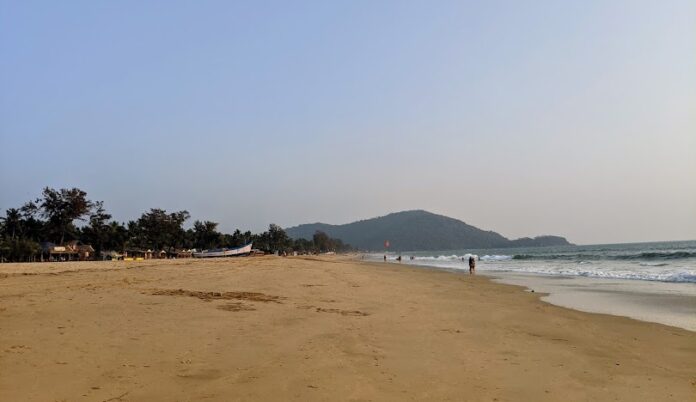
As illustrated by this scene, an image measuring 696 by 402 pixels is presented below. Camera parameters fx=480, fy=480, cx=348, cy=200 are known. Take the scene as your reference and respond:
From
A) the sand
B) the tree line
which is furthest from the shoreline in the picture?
the tree line

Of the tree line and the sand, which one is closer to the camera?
the sand

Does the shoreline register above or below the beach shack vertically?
below

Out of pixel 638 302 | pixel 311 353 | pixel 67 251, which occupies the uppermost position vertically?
pixel 67 251

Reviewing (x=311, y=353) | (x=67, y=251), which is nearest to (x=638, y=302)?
(x=311, y=353)

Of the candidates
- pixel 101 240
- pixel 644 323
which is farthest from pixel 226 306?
pixel 101 240

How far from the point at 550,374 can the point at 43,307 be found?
9.42 metres

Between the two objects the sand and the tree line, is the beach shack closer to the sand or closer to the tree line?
the tree line

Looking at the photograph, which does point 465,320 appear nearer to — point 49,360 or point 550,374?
point 550,374

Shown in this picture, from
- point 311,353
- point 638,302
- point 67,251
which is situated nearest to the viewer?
point 311,353

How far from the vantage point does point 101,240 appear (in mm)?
82250

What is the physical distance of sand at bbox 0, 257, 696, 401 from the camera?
5.14m

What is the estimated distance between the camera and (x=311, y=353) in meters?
6.80

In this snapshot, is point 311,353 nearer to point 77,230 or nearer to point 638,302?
point 638,302

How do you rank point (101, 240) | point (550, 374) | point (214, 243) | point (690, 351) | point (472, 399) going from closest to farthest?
1. point (472, 399)
2. point (550, 374)
3. point (690, 351)
4. point (101, 240)
5. point (214, 243)
